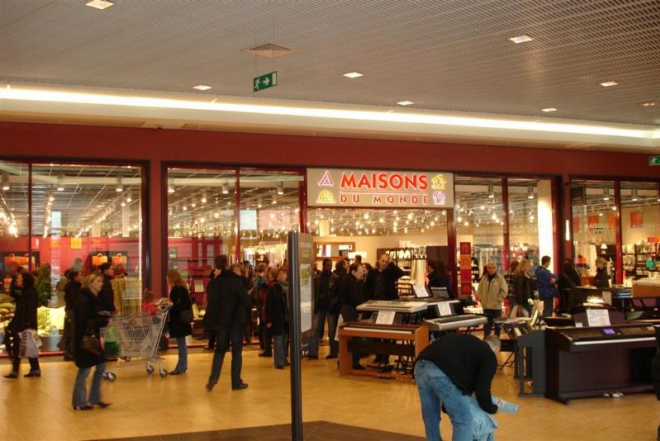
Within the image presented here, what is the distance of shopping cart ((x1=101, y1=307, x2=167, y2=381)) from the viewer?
11.2 m

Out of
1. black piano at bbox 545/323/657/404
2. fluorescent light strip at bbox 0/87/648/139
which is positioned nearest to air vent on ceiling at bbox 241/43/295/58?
fluorescent light strip at bbox 0/87/648/139

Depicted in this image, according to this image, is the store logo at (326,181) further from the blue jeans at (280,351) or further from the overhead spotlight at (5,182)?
the overhead spotlight at (5,182)

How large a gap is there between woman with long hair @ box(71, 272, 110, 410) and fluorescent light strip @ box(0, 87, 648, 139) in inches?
193

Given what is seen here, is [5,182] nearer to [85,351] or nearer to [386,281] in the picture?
[85,351]

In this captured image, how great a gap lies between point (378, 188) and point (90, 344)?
8.69 meters

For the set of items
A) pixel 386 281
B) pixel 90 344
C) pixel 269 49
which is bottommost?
pixel 90 344

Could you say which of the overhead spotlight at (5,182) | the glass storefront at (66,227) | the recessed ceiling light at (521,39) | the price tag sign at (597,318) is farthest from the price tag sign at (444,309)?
the overhead spotlight at (5,182)

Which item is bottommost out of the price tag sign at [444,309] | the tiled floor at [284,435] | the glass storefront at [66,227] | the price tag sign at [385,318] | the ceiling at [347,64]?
the tiled floor at [284,435]

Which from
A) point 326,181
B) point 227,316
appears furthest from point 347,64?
point 326,181

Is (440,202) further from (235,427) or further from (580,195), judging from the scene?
(235,427)

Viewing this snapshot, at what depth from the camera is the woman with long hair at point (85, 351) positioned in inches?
350

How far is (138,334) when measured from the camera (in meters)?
11.2

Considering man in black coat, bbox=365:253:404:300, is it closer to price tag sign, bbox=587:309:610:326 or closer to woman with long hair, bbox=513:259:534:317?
woman with long hair, bbox=513:259:534:317

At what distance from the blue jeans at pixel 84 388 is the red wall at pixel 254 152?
5.44 meters
